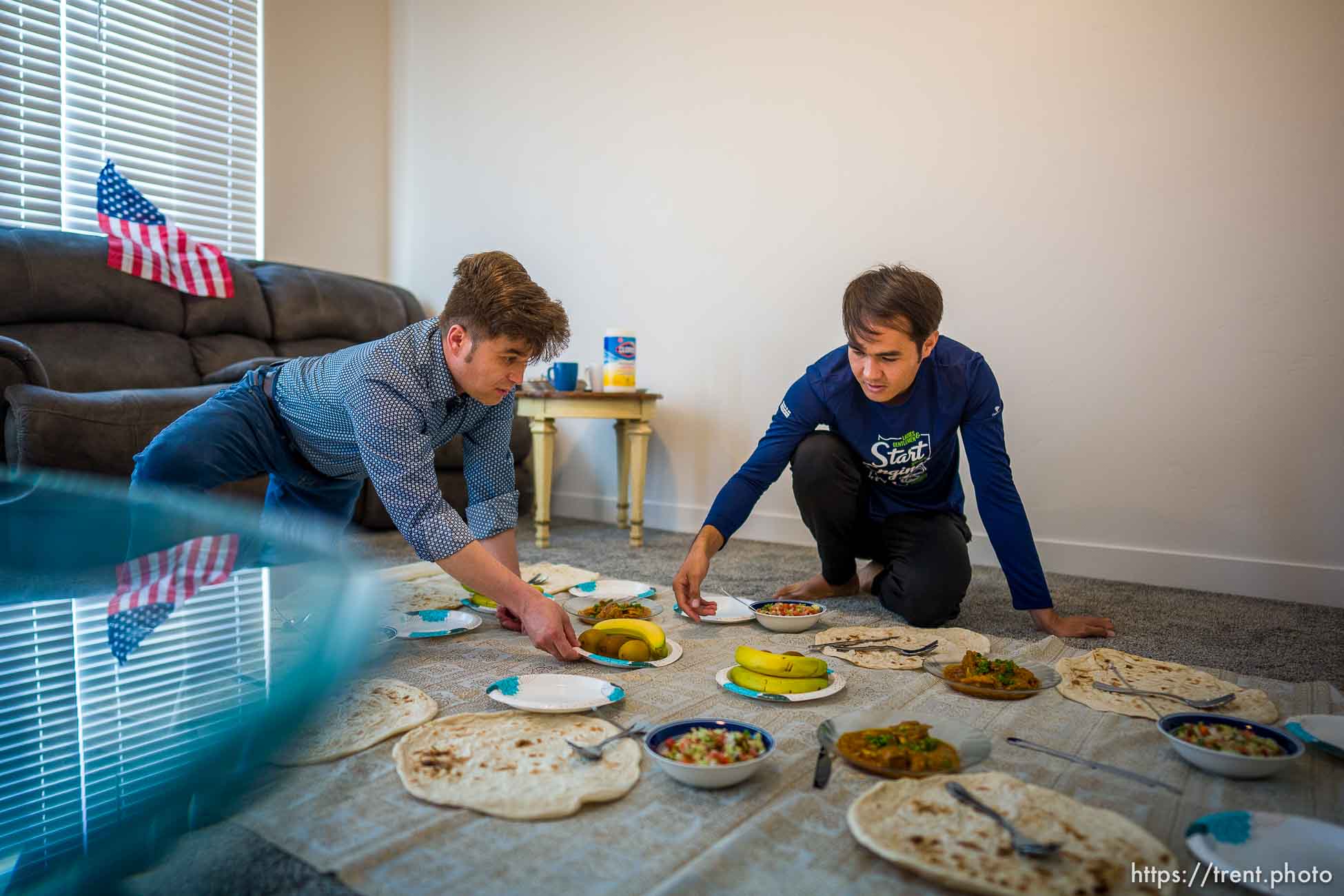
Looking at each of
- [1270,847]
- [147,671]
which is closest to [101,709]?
[147,671]

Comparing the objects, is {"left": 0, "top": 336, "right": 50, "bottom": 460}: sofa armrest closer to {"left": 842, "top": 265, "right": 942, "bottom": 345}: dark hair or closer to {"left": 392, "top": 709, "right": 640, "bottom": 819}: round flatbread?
{"left": 392, "top": 709, "right": 640, "bottom": 819}: round flatbread

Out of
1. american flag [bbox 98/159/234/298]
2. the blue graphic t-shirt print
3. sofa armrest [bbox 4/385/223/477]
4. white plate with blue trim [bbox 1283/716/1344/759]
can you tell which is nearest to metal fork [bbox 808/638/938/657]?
the blue graphic t-shirt print

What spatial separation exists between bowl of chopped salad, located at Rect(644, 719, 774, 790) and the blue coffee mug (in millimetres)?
2133

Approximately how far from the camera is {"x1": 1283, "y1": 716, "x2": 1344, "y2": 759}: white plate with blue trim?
3.83 ft

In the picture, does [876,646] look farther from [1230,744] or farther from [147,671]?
[147,671]

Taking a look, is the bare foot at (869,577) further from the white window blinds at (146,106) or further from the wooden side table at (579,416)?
the white window blinds at (146,106)

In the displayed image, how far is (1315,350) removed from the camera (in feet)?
7.90

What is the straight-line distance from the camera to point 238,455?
184 cm

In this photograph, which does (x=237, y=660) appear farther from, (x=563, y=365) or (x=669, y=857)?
(x=563, y=365)

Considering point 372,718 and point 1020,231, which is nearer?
point 372,718

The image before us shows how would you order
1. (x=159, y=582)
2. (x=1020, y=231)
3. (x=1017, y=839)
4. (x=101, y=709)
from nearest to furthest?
(x=101, y=709) → (x=159, y=582) → (x=1017, y=839) → (x=1020, y=231)

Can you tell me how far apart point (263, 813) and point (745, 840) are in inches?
20.9

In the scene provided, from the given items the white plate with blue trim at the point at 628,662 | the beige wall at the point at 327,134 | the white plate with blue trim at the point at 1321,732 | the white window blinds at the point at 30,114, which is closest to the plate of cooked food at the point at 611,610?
the white plate with blue trim at the point at 628,662

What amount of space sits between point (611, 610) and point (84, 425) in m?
1.57
